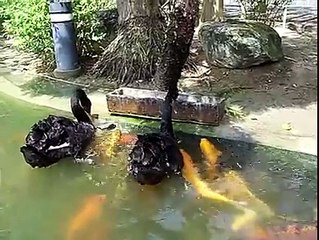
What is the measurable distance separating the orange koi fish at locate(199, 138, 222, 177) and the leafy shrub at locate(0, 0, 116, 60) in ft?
9.71

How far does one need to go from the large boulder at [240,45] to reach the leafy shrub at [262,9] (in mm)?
1472

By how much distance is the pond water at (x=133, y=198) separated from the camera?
3053 mm

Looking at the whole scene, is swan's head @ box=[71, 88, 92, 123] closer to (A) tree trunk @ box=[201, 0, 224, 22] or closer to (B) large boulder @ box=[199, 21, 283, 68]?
(B) large boulder @ box=[199, 21, 283, 68]

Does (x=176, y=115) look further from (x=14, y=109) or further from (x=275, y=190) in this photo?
(x=14, y=109)

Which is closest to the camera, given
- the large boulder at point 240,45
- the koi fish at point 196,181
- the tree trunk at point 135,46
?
the koi fish at point 196,181

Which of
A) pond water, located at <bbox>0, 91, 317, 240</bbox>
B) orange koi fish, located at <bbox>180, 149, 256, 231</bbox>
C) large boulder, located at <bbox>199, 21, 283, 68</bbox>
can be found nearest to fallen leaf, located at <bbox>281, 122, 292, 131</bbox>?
pond water, located at <bbox>0, 91, 317, 240</bbox>

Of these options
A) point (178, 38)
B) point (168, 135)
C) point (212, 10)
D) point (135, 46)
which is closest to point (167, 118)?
point (168, 135)

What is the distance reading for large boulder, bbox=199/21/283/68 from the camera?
6.02 meters

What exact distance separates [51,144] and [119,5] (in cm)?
282

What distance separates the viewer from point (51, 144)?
13.1 feet

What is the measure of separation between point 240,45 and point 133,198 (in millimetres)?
3163

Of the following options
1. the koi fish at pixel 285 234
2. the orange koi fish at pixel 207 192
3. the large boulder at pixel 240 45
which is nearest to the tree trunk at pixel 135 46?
the large boulder at pixel 240 45

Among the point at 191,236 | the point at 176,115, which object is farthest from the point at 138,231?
the point at 176,115

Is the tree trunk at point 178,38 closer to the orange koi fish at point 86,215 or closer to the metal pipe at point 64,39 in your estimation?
the orange koi fish at point 86,215
